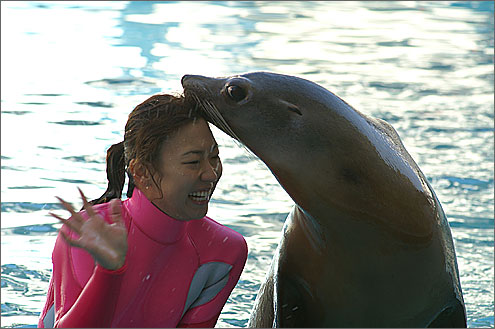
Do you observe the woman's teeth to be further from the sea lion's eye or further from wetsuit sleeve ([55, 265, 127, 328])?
wetsuit sleeve ([55, 265, 127, 328])

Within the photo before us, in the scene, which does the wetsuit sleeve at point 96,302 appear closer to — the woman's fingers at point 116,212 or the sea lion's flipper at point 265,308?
the woman's fingers at point 116,212

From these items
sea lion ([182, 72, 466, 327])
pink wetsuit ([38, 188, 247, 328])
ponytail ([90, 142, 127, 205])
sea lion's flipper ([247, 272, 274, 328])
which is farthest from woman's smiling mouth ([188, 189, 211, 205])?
sea lion's flipper ([247, 272, 274, 328])

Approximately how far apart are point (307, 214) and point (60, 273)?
849mm

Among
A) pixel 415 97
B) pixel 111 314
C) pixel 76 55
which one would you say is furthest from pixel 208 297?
pixel 76 55

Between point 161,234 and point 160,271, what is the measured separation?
134 mm

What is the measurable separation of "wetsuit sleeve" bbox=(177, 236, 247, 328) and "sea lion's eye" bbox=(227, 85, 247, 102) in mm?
529

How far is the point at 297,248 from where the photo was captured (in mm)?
3420

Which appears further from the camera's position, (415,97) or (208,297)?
(415,97)

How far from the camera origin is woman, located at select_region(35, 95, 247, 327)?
10.4 ft

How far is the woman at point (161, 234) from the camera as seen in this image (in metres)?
3.16

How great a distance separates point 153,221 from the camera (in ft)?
10.6

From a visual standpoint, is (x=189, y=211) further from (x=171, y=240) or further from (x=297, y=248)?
(x=297, y=248)

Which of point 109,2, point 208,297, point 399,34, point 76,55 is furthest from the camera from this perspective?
point 109,2

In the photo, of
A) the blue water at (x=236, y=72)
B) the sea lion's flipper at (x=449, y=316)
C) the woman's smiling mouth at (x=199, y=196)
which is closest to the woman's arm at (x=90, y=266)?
the woman's smiling mouth at (x=199, y=196)
